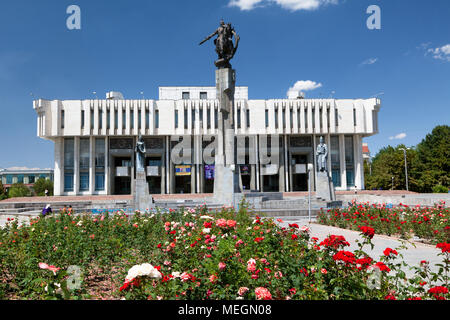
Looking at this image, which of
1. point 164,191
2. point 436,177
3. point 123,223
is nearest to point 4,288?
point 123,223

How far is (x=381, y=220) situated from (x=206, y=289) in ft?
29.3

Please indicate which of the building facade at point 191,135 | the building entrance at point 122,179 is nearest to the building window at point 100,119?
the building facade at point 191,135

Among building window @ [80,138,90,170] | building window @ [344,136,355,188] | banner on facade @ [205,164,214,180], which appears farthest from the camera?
building window @ [344,136,355,188]

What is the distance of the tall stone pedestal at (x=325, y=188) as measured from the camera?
19047 mm

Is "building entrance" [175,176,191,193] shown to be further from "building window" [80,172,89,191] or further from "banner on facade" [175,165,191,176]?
"building window" [80,172,89,191]

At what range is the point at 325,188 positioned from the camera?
19.1m

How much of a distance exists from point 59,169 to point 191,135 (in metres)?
19.5

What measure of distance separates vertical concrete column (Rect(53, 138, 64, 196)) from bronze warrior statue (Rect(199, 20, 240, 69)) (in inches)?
1285

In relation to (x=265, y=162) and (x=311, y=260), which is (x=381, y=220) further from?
(x=265, y=162)

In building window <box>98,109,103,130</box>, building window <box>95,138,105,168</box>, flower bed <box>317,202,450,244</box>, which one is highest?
building window <box>98,109,103,130</box>

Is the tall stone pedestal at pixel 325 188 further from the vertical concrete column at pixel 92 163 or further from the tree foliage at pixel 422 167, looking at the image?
the vertical concrete column at pixel 92 163

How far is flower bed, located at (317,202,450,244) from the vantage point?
8104mm

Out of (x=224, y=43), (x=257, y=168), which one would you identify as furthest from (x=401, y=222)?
(x=257, y=168)

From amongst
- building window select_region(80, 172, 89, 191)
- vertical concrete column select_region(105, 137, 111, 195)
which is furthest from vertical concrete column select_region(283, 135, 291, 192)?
building window select_region(80, 172, 89, 191)
